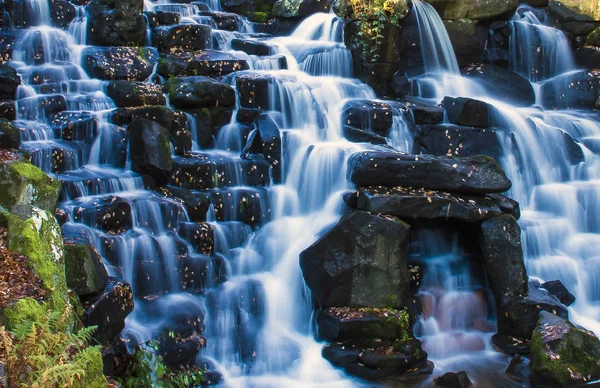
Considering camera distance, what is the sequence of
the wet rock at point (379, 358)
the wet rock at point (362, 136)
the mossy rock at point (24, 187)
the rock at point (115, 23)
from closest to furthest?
the mossy rock at point (24, 187)
the wet rock at point (379, 358)
the wet rock at point (362, 136)
the rock at point (115, 23)

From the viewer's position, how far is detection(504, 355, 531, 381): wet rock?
27.3ft

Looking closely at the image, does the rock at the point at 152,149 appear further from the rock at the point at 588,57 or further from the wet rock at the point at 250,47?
the rock at the point at 588,57

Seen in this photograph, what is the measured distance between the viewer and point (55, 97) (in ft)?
39.4

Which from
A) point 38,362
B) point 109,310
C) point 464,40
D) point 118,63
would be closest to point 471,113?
point 464,40

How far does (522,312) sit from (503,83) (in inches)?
346

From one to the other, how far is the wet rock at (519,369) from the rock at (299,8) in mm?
12604

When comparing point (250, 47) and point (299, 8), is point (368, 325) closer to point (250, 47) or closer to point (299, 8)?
point (250, 47)

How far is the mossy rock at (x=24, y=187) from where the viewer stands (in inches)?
288

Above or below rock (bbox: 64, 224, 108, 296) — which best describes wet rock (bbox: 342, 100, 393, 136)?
above

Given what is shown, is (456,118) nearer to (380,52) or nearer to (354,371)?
(380,52)

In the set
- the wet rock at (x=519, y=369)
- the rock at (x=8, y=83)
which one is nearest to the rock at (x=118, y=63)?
the rock at (x=8, y=83)

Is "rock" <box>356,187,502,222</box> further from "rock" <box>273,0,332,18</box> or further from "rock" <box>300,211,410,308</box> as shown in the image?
"rock" <box>273,0,332,18</box>

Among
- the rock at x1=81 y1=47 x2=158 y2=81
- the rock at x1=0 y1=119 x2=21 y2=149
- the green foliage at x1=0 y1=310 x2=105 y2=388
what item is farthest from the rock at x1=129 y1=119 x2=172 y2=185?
the green foliage at x1=0 y1=310 x2=105 y2=388

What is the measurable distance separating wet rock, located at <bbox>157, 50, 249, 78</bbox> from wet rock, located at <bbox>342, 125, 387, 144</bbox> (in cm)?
306
